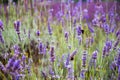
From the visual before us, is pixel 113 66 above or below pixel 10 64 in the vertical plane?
below

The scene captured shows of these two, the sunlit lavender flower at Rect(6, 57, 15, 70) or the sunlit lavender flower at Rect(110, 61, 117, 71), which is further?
the sunlit lavender flower at Rect(110, 61, 117, 71)

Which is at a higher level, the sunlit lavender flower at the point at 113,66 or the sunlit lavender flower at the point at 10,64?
the sunlit lavender flower at the point at 10,64

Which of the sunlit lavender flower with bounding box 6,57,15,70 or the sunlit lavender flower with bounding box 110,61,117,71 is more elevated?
the sunlit lavender flower with bounding box 6,57,15,70

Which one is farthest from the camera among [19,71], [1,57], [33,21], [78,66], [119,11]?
[119,11]

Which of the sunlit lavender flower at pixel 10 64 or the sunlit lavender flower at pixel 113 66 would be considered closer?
the sunlit lavender flower at pixel 10 64

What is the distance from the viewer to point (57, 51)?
2.16 m

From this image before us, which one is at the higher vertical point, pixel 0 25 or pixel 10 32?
pixel 0 25

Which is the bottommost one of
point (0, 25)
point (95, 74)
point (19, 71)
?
point (95, 74)

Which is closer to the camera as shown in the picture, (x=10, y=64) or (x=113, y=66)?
(x=10, y=64)

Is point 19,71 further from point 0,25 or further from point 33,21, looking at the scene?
point 33,21

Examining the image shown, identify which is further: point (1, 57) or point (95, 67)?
point (1, 57)

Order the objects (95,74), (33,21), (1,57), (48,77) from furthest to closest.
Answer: (33,21), (1,57), (95,74), (48,77)

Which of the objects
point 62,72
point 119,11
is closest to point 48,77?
point 62,72

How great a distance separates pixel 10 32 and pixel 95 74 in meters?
1.32
